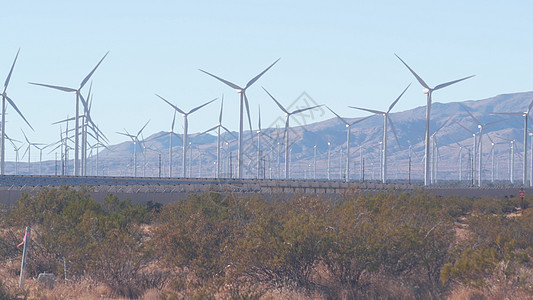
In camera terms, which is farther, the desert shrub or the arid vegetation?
the desert shrub

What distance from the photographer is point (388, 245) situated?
2152 centimetres

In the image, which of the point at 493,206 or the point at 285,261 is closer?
the point at 285,261

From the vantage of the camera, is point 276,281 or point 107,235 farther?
point 107,235

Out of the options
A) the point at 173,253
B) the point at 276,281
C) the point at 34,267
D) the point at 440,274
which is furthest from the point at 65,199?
the point at 440,274

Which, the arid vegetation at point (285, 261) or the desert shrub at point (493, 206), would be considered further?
the desert shrub at point (493, 206)

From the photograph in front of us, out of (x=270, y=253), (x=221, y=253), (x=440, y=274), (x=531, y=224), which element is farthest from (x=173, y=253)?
(x=531, y=224)

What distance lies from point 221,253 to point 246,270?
1.14 metres

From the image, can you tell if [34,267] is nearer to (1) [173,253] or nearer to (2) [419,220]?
(1) [173,253]

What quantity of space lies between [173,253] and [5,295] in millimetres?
5420

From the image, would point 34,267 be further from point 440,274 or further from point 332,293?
point 440,274

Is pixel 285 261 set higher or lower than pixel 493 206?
lower

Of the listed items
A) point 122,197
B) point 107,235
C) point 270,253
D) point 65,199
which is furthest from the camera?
point 122,197

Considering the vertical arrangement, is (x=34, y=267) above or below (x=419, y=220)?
below

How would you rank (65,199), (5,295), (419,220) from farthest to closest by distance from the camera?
(65,199)
(419,220)
(5,295)
